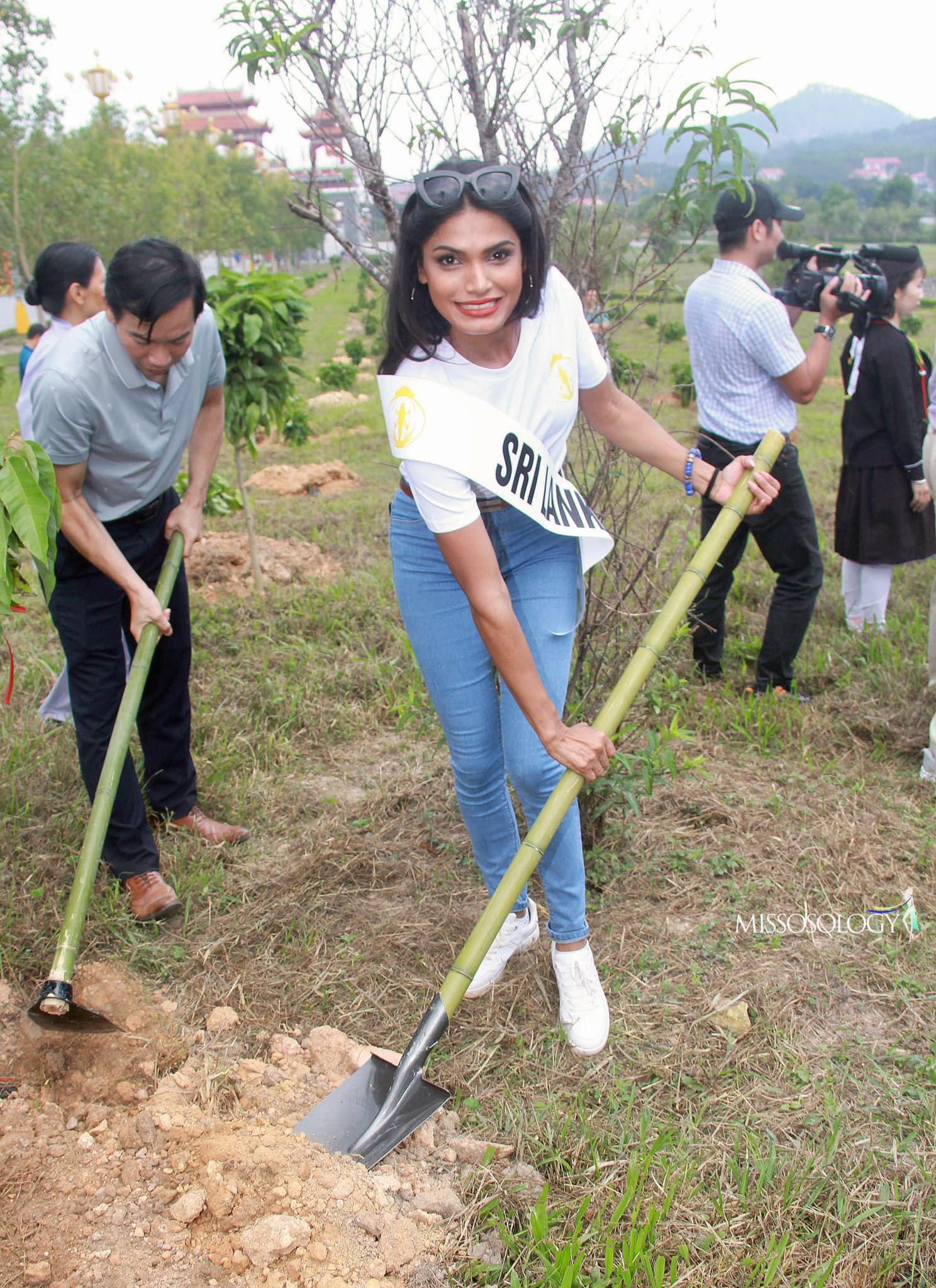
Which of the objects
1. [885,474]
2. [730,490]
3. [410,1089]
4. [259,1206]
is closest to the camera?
[259,1206]

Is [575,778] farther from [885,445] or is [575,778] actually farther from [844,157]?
[844,157]

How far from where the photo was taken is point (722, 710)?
377 cm

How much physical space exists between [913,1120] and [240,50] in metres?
2.97

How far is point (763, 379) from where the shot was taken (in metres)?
3.68

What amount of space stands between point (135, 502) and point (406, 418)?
4.26 feet

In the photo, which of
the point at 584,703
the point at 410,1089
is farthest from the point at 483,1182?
the point at 584,703

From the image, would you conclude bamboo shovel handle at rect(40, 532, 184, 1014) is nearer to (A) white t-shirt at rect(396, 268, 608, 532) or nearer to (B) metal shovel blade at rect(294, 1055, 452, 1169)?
(B) metal shovel blade at rect(294, 1055, 452, 1169)

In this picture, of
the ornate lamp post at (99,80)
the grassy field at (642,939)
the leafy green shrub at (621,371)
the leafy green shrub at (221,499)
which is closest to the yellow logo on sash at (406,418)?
the grassy field at (642,939)

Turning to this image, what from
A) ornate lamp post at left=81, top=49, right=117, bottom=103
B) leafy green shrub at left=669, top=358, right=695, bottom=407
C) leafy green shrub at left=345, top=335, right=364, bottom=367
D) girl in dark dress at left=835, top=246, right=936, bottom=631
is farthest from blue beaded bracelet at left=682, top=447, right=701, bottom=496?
ornate lamp post at left=81, top=49, right=117, bottom=103

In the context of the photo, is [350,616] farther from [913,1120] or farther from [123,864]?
[913,1120]

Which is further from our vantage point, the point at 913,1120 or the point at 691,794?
the point at 691,794

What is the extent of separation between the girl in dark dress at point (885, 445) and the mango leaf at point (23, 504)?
3.36 m

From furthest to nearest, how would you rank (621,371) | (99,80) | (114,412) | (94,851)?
(99,80) < (621,371) < (114,412) < (94,851)

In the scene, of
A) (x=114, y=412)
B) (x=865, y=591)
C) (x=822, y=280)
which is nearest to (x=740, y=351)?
(x=822, y=280)
